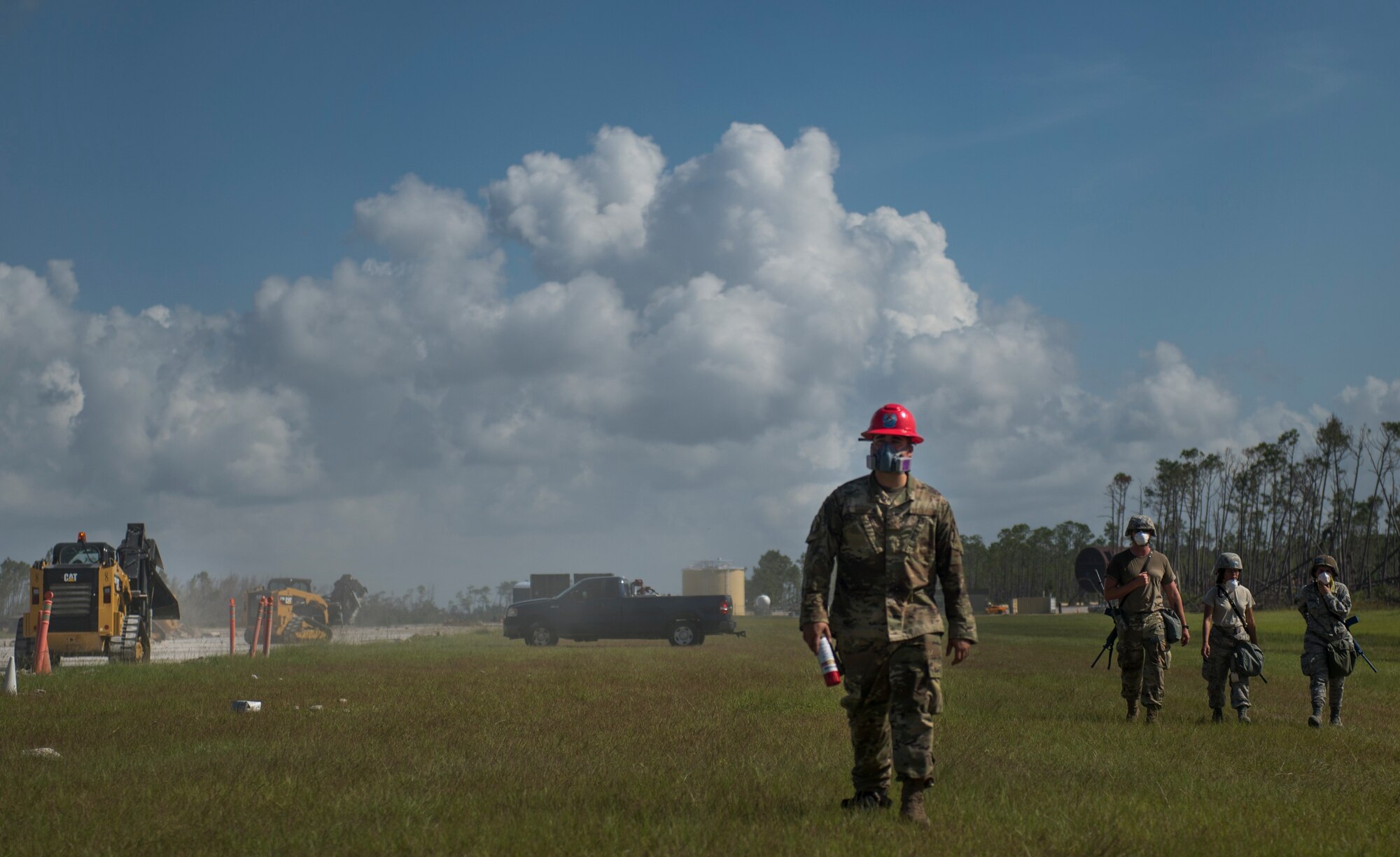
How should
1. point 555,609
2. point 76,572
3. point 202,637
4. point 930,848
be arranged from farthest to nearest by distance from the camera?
point 202,637, point 555,609, point 76,572, point 930,848

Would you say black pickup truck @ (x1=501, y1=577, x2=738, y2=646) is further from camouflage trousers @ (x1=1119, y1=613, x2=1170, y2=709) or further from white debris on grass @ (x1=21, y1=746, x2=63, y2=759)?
white debris on grass @ (x1=21, y1=746, x2=63, y2=759)

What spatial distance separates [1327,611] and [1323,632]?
213 millimetres

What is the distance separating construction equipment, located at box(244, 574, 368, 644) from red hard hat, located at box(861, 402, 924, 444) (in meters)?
36.1

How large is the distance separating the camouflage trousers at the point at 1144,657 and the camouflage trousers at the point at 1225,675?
59 cm

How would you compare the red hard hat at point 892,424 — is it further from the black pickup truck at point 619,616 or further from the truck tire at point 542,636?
the truck tire at point 542,636

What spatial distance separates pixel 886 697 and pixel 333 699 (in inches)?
349

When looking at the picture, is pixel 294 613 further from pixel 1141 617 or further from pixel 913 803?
pixel 913 803

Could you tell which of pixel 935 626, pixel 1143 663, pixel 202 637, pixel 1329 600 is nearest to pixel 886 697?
pixel 935 626

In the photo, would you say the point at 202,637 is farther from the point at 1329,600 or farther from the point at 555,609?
the point at 1329,600

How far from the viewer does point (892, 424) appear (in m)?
6.62

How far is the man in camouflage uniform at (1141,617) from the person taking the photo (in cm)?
1201

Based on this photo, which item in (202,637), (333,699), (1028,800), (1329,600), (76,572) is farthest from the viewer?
(202,637)

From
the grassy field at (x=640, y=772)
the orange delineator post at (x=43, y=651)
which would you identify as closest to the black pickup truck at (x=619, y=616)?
the orange delineator post at (x=43, y=651)

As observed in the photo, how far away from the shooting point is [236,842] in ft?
18.9
